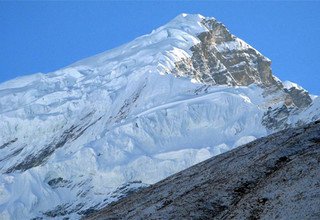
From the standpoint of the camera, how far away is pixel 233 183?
4500 cm

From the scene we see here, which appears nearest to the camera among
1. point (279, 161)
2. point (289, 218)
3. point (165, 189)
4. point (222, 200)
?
point (289, 218)

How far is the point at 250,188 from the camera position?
44.1m

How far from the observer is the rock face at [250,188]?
39303 millimetres

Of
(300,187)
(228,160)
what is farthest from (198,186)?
(300,187)

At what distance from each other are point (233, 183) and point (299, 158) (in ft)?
12.4

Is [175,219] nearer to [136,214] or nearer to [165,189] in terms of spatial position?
[136,214]

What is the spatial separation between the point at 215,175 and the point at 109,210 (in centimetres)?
755

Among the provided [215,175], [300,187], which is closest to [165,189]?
[215,175]

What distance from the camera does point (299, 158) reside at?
44.6 meters

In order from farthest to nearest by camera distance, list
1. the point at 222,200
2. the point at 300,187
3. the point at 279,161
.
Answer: the point at 279,161, the point at 222,200, the point at 300,187

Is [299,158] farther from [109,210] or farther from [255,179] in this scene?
[109,210]

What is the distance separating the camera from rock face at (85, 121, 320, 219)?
3930 centimetres

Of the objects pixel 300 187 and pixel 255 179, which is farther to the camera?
pixel 255 179

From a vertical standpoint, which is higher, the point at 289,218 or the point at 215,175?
the point at 215,175
